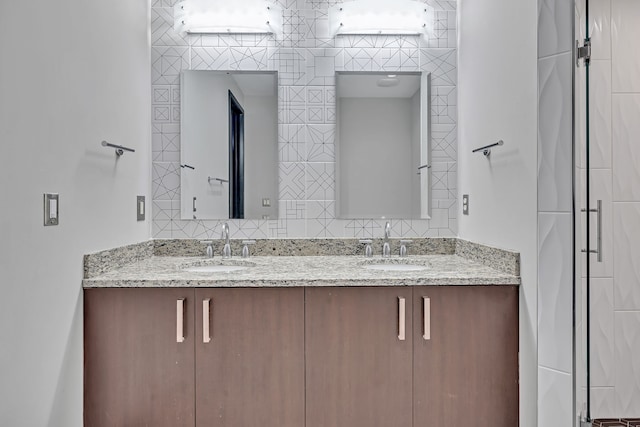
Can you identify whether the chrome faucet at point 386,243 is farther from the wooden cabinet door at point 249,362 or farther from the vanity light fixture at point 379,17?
the vanity light fixture at point 379,17

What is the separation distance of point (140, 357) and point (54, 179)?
711 millimetres

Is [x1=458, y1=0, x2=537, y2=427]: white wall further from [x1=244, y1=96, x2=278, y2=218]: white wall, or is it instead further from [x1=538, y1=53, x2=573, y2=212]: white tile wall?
[x1=244, y1=96, x2=278, y2=218]: white wall

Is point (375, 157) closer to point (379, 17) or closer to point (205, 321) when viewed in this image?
point (379, 17)

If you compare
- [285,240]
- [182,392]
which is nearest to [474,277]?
[285,240]

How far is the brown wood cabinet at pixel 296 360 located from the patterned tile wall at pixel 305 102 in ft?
2.43

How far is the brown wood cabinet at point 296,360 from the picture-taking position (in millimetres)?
1657

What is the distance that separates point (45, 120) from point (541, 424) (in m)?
1.95

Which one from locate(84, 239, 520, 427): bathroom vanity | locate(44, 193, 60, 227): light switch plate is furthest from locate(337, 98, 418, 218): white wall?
locate(44, 193, 60, 227): light switch plate

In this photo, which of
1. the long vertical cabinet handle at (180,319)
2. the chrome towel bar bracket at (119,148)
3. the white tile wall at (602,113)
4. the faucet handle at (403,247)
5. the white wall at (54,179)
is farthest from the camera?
the faucet handle at (403,247)

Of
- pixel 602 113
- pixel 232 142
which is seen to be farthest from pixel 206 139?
pixel 602 113

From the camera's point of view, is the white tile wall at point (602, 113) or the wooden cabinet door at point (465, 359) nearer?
the wooden cabinet door at point (465, 359)

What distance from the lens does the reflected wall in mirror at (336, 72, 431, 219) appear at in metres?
2.37

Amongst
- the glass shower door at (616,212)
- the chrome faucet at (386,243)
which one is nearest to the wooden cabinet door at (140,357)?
the chrome faucet at (386,243)

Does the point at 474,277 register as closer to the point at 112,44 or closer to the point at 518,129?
the point at 518,129
